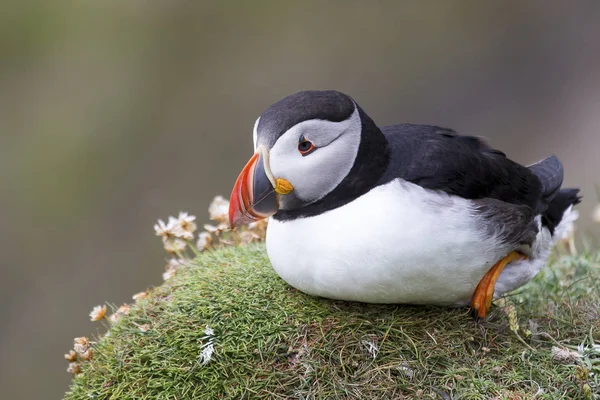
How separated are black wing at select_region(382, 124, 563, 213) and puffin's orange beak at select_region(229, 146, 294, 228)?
0.43 m

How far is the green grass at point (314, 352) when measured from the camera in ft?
8.32

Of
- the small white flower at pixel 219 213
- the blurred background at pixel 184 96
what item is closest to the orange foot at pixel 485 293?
the small white flower at pixel 219 213

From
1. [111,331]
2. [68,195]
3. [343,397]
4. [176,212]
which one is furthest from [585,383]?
[68,195]

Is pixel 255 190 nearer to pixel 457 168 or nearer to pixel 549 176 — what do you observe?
pixel 457 168

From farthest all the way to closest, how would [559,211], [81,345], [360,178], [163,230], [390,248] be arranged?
[559,211] → [163,230] → [81,345] → [360,178] → [390,248]

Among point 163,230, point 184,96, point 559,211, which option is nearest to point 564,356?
point 559,211

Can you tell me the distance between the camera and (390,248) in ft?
8.27

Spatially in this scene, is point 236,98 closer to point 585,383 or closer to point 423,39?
point 423,39

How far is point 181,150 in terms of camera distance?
707cm

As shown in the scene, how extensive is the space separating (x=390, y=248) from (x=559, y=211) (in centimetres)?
126

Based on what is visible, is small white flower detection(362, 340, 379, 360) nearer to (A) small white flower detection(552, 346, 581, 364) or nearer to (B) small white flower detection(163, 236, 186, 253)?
(A) small white flower detection(552, 346, 581, 364)

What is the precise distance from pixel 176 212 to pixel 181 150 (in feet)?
2.46

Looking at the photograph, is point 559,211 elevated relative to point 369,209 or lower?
lower

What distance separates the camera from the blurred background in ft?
22.1
